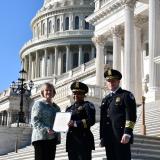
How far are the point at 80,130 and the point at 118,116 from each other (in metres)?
0.70

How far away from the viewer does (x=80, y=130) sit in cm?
808

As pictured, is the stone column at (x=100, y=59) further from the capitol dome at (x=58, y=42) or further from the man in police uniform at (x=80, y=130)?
the capitol dome at (x=58, y=42)

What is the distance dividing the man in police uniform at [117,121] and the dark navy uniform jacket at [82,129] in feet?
0.70

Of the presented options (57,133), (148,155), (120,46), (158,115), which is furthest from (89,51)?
(57,133)

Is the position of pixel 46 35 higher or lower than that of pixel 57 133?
higher

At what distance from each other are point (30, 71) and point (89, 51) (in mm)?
13510

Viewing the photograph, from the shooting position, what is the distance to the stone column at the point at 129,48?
1382 inches

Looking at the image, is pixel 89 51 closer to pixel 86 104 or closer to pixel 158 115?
pixel 158 115

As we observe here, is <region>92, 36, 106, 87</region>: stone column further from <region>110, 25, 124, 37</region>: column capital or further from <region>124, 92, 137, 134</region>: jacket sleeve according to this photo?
<region>124, 92, 137, 134</region>: jacket sleeve

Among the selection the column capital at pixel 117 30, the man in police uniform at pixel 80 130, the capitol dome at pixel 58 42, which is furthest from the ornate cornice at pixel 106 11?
the capitol dome at pixel 58 42

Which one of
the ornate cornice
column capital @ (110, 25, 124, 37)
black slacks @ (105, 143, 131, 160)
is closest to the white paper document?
black slacks @ (105, 143, 131, 160)

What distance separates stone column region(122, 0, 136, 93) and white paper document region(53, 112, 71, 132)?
27105 mm

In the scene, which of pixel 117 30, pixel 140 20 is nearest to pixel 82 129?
pixel 140 20

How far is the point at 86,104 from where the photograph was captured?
322 inches
